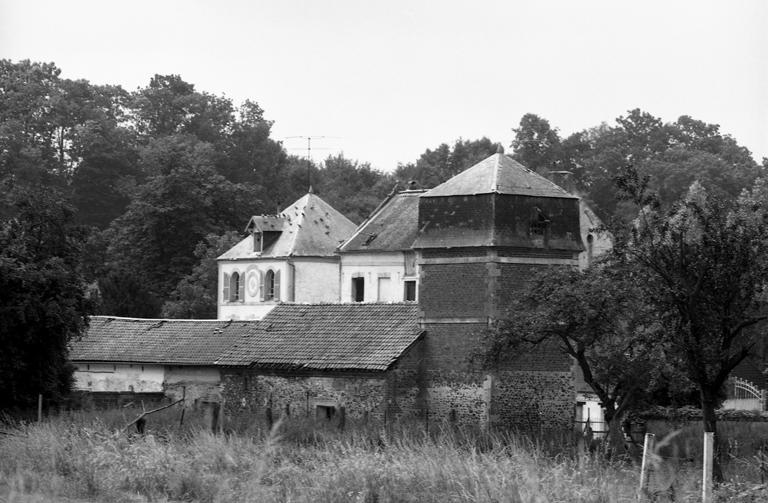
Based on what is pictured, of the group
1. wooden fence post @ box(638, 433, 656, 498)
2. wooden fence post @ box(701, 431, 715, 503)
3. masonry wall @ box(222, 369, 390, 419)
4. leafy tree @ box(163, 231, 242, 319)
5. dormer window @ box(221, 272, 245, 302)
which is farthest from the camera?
leafy tree @ box(163, 231, 242, 319)

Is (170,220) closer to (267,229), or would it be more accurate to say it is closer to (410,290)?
(267,229)

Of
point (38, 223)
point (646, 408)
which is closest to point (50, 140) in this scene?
point (38, 223)

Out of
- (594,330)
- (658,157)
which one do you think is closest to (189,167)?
(658,157)

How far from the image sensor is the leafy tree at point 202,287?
246 feet

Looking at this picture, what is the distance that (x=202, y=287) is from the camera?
251 feet

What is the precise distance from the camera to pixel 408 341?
3975cm

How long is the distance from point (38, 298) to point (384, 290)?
23.5 m

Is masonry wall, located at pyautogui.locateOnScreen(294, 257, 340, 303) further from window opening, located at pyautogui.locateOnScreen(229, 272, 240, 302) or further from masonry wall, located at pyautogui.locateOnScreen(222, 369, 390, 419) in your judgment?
masonry wall, located at pyautogui.locateOnScreen(222, 369, 390, 419)

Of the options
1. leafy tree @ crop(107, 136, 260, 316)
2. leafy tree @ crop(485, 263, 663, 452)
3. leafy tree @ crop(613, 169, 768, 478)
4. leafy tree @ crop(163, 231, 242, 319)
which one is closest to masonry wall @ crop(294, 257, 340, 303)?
leafy tree @ crop(163, 231, 242, 319)

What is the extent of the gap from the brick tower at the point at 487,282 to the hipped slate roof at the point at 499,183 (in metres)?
0.04

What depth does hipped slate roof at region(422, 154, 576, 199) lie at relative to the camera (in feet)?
133

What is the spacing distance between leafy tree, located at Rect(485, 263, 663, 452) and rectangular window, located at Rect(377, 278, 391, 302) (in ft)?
73.7

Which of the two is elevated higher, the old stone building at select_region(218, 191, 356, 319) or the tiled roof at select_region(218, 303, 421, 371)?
the old stone building at select_region(218, 191, 356, 319)

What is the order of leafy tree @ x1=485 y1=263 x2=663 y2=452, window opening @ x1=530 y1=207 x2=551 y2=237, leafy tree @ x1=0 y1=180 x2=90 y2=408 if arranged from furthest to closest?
1. window opening @ x1=530 y1=207 x2=551 y2=237
2. leafy tree @ x1=0 y1=180 x2=90 y2=408
3. leafy tree @ x1=485 y1=263 x2=663 y2=452
